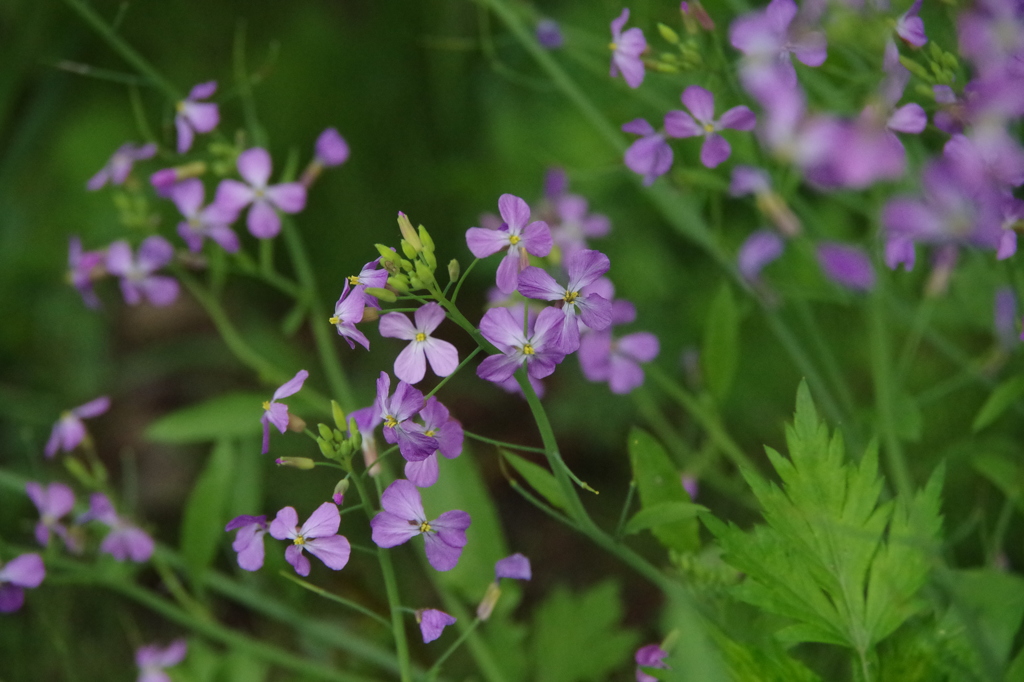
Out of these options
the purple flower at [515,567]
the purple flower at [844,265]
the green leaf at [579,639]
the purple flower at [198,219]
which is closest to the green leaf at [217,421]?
the purple flower at [198,219]

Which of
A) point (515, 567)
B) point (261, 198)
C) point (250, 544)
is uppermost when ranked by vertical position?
point (261, 198)

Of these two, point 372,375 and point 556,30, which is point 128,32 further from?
point 556,30

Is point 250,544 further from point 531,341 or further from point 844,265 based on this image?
point 844,265

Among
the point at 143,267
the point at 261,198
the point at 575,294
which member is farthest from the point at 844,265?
the point at 143,267

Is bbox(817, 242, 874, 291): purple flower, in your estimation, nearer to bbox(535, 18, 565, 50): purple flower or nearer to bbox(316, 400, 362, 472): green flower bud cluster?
bbox(316, 400, 362, 472): green flower bud cluster

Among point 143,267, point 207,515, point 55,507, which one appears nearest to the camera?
point 55,507

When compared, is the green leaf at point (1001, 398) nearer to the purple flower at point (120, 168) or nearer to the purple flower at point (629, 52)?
the purple flower at point (629, 52)
